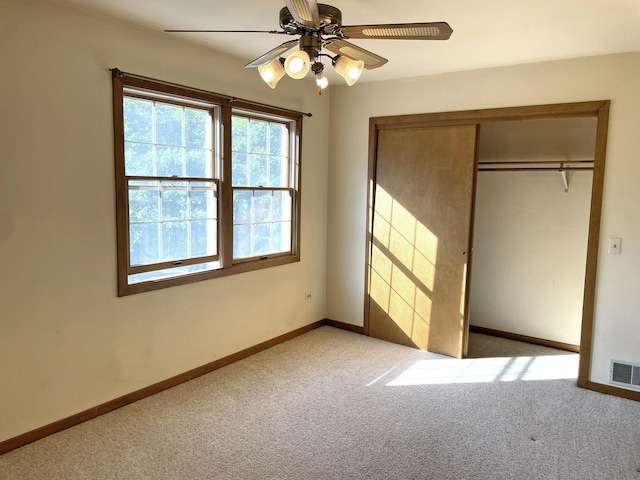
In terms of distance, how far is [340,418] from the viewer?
294 cm

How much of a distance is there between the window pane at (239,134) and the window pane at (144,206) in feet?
2.78

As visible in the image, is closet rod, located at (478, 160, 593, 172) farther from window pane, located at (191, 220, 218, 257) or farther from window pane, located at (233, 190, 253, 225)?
window pane, located at (191, 220, 218, 257)

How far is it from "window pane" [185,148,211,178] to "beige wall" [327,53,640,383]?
159 cm

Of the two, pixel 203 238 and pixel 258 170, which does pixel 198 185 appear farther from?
pixel 258 170

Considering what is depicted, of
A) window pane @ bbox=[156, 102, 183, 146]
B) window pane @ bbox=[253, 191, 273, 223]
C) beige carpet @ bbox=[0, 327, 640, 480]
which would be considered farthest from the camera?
window pane @ bbox=[253, 191, 273, 223]

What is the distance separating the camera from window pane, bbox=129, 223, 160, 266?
9.96ft

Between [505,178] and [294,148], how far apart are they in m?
2.17

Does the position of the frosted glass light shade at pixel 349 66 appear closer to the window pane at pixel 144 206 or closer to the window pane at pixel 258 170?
the window pane at pixel 144 206

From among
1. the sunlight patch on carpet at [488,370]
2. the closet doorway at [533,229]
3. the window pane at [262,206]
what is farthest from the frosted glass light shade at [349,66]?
the closet doorway at [533,229]

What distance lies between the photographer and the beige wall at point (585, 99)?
10.5 feet

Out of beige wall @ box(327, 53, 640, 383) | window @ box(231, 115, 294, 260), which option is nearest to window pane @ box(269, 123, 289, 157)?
window @ box(231, 115, 294, 260)

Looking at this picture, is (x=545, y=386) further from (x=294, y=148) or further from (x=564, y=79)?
(x=294, y=148)

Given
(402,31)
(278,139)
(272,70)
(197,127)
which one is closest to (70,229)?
(197,127)

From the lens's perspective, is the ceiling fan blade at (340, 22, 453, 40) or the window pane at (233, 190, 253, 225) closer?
the ceiling fan blade at (340, 22, 453, 40)
